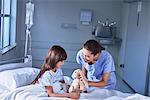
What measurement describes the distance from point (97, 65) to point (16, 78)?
78 cm

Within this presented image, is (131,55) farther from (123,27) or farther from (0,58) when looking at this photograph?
(0,58)

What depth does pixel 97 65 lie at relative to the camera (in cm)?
245

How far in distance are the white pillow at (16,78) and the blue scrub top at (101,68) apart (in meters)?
0.54

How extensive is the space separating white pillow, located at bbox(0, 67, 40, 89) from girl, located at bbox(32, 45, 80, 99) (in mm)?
178

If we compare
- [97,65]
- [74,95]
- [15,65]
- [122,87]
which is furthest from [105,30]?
[74,95]

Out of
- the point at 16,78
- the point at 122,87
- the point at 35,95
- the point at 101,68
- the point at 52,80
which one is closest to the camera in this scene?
the point at 35,95

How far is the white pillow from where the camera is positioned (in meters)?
2.12

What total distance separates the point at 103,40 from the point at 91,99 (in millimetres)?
3404

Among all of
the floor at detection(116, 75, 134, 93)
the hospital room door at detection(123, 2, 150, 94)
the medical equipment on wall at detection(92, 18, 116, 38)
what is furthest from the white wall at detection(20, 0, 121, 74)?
the floor at detection(116, 75, 134, 93)

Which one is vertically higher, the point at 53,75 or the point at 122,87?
the point at 53,75

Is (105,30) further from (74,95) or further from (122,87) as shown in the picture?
(74,95)

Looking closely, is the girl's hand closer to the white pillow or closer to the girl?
the girl

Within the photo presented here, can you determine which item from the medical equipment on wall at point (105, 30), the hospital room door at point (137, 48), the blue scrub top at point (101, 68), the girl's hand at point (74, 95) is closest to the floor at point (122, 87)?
the hospital room door at point (137, 48)

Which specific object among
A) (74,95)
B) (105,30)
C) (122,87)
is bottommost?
(122,87)
